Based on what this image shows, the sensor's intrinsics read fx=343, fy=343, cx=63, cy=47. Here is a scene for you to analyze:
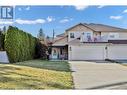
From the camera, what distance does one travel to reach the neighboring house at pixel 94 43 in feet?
107

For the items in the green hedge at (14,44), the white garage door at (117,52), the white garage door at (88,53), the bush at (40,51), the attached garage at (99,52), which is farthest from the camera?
the bush at (40,51)

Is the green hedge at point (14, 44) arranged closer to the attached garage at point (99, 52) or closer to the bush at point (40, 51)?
the bush at point (40, 51)

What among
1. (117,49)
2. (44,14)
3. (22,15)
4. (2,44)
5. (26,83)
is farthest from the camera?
(117,49)

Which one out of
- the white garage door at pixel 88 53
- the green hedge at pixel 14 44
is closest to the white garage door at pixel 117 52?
the white garage door at pixel 88 53

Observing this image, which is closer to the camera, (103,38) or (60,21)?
(60,21)

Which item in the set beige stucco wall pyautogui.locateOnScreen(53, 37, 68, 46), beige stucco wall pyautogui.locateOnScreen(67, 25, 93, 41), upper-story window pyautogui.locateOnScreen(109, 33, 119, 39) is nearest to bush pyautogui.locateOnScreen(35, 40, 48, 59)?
beige stucco wall pyautogui.locateOnScreen(67, 25, 93, 41)

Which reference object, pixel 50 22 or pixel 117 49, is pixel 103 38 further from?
pixel 50 22

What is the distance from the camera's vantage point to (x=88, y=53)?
3281cm

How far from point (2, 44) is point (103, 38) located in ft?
50.4

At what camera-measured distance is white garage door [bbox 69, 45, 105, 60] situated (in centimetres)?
3253

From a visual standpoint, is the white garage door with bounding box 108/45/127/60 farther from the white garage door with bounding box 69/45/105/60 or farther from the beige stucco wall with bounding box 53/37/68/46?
the beige stucco wall with bounding box 53/37/68/46

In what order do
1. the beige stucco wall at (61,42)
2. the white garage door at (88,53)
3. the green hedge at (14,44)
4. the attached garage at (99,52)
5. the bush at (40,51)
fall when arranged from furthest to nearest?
the beige stucco wall at (61,42) < the bush at (40,51) < the white garage door at (88,53) < the attached garage at (99,52) < the green hedge at (14,44)
